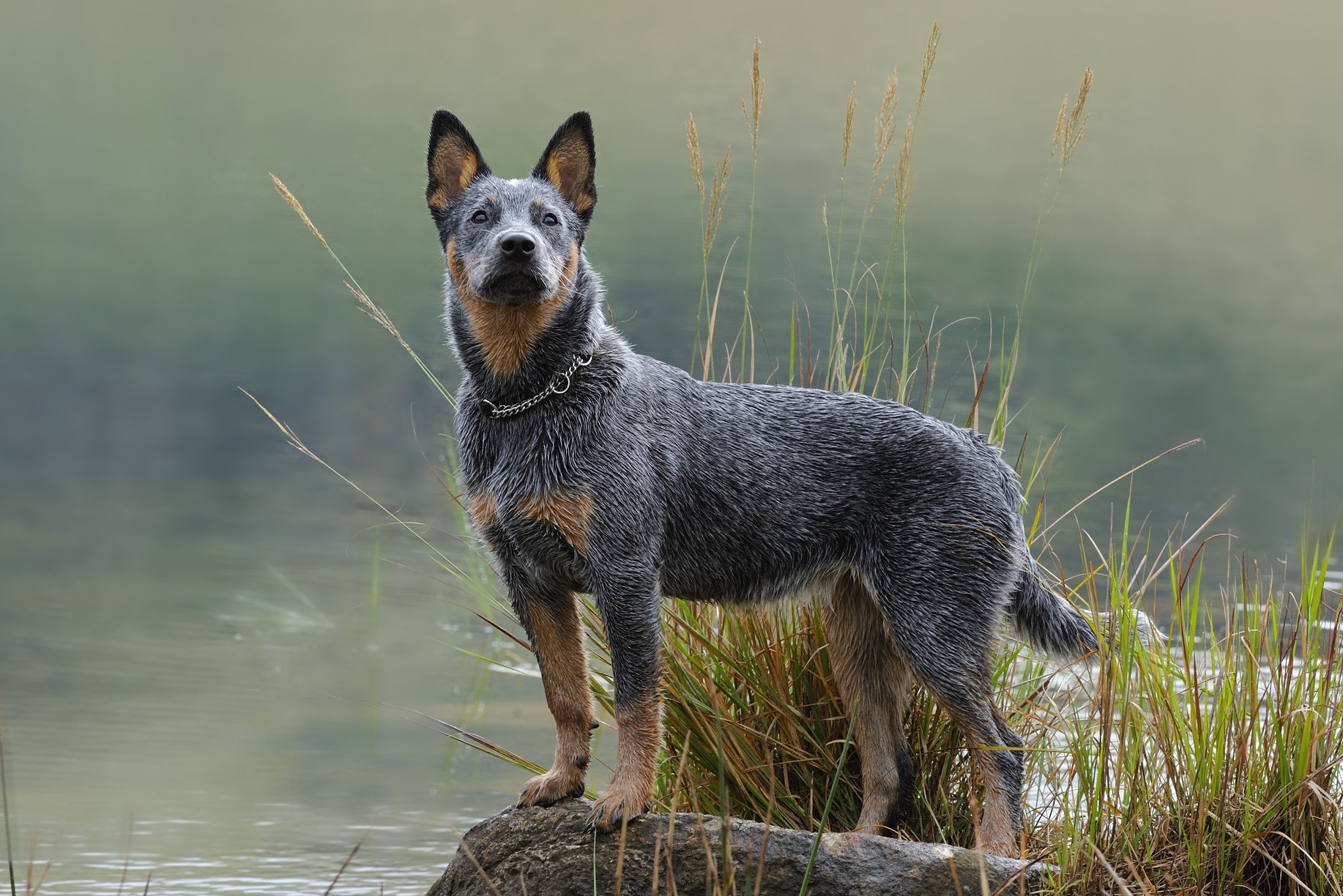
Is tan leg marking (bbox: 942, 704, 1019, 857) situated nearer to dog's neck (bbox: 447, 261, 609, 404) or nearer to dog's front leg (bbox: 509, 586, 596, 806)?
dog's front leg (bbox: 509, 586, 596, 806)

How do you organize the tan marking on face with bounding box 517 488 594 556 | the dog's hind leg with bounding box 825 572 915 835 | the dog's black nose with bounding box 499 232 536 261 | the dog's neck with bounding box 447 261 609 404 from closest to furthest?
the dog's black nose with bounding box 499 232 536 261 → the tan marking on face with bounding box 517 488 594 556 → the dog's neck with bounding box 447 261 609 404 → the dog's hind leg with bounding box 825 572 915 835

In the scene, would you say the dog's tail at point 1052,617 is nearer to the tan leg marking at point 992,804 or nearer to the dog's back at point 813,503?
the dog's back at point 813,503

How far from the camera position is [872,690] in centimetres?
405

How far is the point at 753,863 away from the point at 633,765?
0.43 meters

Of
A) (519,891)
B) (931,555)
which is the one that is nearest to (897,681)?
(931,555)

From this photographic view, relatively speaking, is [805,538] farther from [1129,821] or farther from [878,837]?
[1129,821]

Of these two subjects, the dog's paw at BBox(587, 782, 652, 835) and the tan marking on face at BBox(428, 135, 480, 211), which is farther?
the tan marking on face at BBox(428, 135, 480, 211)

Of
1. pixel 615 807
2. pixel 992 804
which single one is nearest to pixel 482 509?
pixel 615 807

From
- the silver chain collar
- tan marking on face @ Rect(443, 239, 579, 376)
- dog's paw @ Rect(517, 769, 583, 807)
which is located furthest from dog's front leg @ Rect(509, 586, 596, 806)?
tan marking on face @ Rect(443, 239, 579, 376)

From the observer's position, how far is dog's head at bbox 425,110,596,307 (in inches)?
133

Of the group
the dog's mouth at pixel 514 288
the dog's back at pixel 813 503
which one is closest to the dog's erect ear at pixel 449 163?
the dog's mouth at pixel 514 288

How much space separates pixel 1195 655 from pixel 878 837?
1364mm

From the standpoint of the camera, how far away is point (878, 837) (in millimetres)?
3641

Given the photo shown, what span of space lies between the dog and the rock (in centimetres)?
14
